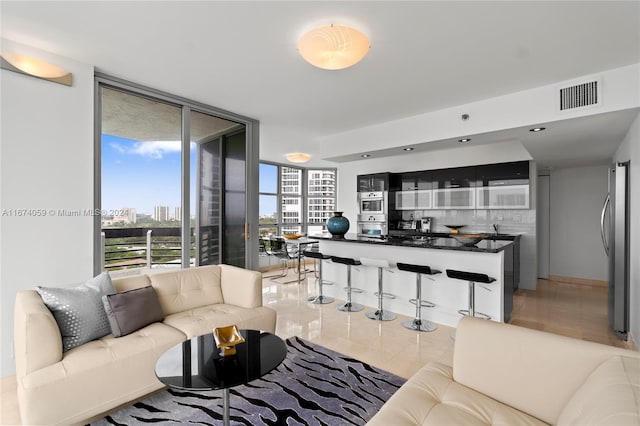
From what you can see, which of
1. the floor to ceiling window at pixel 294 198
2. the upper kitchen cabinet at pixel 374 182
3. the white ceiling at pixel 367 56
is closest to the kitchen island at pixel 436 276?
the white ceiling at pixel 367 56

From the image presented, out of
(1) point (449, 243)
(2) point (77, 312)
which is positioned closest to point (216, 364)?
(2) point (77, 312)

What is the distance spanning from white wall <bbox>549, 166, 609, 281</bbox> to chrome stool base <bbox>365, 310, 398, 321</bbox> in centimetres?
434

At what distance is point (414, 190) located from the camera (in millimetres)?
6629

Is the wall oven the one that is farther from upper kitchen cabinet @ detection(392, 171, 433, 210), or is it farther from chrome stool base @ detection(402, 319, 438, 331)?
chrome stool base @ detection(402, 319, 438, 331)

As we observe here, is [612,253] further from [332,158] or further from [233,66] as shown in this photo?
[233,66]

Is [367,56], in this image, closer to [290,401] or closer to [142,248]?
[290,401]

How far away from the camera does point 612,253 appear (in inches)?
Answer: 145

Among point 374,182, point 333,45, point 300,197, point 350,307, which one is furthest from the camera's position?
point 300,197

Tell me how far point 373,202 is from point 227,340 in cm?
526

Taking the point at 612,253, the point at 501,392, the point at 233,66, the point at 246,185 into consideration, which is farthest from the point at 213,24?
the point at 612,253

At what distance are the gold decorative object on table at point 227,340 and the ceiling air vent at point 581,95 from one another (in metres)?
3.84

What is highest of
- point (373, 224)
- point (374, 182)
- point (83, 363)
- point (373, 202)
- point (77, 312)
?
point (374, 182)

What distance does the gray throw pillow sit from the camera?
7.10ft

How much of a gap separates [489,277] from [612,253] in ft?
5.08
